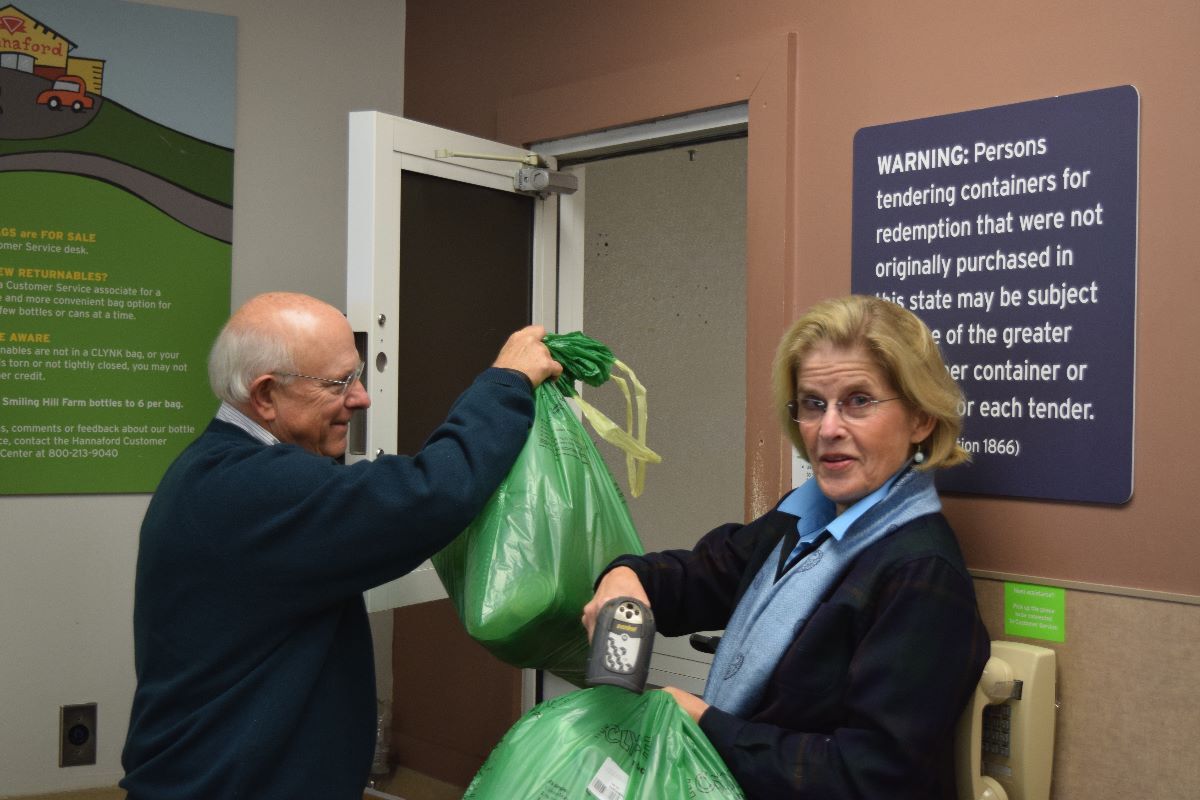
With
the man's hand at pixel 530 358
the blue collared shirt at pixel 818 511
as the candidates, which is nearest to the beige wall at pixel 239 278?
the man's hand at pixel 530 358

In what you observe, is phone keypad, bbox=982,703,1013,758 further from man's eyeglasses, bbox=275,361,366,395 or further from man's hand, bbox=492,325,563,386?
man's eyeglasses, bbox=275,361,366,395

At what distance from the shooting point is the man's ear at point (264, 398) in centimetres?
169

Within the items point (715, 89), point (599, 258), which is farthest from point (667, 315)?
point (715, 89)

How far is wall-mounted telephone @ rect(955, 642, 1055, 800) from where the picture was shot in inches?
67.6

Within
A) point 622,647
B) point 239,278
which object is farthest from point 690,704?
point 239,278

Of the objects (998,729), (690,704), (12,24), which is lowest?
(998,729)

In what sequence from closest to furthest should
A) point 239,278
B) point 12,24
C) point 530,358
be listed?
point 530,358
point 12,24
point 239,278

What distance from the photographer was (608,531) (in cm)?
178

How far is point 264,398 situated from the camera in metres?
1.71

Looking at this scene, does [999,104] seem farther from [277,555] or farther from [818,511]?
[277,555]

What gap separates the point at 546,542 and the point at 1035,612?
83 cm

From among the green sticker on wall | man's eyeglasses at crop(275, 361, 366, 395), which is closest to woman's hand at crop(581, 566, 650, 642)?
man's eyeglasses at crop(275, 361, 366, 395)

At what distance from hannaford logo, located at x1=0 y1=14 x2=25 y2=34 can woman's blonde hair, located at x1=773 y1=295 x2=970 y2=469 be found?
7.33ft

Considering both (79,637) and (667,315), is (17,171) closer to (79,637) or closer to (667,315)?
(79,637)
